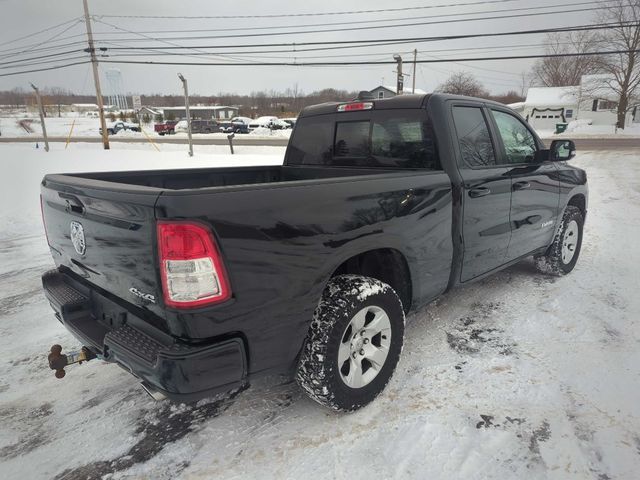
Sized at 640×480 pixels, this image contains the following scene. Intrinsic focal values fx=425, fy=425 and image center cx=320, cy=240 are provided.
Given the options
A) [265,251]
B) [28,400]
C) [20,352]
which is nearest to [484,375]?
[265,251]

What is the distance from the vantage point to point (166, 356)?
6.10ft

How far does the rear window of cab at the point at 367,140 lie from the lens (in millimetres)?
3201

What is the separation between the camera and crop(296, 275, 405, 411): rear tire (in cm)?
234

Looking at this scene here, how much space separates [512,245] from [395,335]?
1758mm

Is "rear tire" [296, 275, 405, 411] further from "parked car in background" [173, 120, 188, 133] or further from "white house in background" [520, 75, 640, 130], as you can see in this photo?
"white house in background" [520, 75, 640, 130]

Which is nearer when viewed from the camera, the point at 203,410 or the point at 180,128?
the point at 203,410

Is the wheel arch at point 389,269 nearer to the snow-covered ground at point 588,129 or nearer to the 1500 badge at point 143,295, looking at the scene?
the 1500 badge at point 143,295

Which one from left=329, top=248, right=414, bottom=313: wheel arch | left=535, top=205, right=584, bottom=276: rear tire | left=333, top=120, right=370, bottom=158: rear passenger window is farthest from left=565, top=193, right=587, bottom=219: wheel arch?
left=329, top=248, right=414, bottom=313: wheel arch

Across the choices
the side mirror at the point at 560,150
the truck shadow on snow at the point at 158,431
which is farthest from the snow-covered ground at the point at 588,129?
the truck shadow on snow at the point at 158,431

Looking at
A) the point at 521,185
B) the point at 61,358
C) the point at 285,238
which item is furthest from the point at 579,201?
the point at 61,358

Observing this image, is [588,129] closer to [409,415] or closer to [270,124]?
[270,124]

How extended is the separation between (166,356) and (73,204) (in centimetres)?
111

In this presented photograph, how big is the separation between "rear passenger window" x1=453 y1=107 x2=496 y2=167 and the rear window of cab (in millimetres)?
312

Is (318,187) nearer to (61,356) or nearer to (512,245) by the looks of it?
(61,356)
